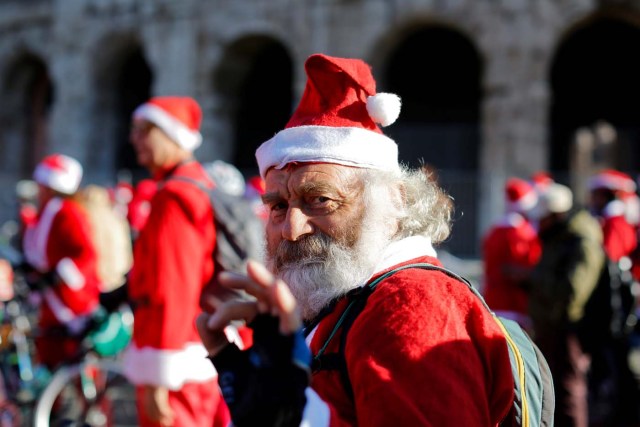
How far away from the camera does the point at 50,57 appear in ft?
58.4

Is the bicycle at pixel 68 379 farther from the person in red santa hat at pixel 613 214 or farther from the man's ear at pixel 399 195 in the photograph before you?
the person in red santa hat at pixel 613 214

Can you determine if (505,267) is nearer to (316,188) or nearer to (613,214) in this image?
(613,214)

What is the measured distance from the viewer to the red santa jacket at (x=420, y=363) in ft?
4.66

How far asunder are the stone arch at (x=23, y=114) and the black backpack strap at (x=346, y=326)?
1937cm

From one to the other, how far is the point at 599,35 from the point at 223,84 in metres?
7.94

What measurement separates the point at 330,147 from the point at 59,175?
4237mm

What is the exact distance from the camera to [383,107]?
6.32 ft

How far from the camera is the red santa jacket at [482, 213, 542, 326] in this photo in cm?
627

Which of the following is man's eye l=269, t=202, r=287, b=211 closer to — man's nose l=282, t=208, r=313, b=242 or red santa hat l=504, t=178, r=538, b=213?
man's nose l=282, t=208, r=313, b=242

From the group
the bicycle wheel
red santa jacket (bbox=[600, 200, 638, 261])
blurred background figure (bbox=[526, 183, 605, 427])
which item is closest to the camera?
the bicycle wheel

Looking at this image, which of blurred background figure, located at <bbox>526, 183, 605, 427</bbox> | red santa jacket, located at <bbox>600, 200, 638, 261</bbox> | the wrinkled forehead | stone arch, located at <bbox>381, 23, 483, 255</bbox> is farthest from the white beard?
stone arch, located at <bbox>381, 23, 483, 255</bbox>

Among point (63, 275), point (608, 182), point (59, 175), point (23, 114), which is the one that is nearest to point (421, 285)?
point (63, 275)

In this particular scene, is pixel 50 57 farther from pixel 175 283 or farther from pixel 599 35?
pixel 175 283

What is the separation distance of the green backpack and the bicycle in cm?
328
